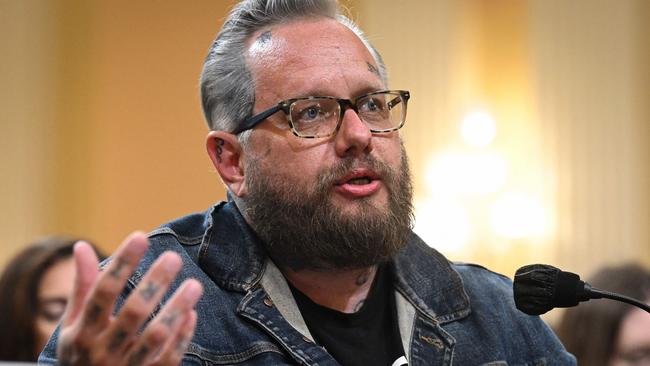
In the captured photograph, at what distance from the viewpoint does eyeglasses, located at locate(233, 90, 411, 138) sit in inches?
77.6

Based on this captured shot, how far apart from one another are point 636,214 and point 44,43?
3756 mm

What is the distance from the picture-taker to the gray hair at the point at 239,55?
208 centimetres

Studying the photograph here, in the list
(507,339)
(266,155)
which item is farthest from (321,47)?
(507,339)

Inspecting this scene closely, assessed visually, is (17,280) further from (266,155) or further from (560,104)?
(560,104)

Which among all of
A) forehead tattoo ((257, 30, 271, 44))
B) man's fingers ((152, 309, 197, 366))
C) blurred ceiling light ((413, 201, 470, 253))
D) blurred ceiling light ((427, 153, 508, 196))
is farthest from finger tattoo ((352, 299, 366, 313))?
blurred ceiling light ((427, 153, 508, 196))

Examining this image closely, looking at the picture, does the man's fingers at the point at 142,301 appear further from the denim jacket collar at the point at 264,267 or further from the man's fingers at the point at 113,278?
the denim jacket collar at the point at 264,267

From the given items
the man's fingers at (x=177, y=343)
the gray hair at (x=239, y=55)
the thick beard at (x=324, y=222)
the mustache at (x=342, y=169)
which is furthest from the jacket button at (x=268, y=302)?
the man's fingers at (x=177, y=343)

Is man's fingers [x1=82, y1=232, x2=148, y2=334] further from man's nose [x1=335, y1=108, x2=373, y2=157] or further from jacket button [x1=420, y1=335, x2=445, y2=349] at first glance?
jacket button [x1=420, y1=335, x2=445, y2=349]

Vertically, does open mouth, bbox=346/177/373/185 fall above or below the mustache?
below

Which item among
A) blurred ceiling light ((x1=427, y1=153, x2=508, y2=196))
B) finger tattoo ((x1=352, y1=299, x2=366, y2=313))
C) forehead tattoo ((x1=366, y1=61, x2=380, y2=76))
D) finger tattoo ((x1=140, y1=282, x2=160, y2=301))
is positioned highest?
forehead tattoo ((x1=366, y1=61, x2=380, y2=76))

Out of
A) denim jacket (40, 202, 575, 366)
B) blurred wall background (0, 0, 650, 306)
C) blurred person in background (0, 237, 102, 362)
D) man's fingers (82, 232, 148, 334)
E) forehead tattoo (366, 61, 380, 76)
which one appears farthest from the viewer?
blurred wall background (0, 0, 650, 306)

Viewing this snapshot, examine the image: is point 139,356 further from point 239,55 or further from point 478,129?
point 478,129

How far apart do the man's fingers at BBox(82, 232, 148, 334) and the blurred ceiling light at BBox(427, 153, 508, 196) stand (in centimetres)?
495

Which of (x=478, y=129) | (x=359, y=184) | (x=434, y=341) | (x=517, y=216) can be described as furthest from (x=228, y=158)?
(x=478, y=129)
